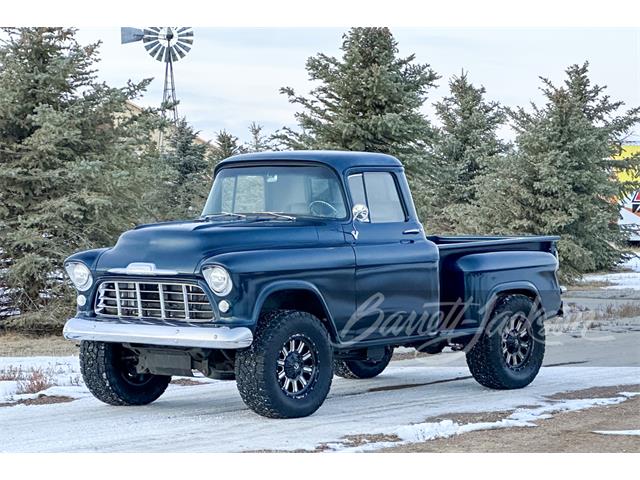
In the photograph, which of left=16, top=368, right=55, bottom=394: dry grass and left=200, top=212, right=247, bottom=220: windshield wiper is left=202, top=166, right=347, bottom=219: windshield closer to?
left=200, top=212, right=247, bottom=220: windshield wiper

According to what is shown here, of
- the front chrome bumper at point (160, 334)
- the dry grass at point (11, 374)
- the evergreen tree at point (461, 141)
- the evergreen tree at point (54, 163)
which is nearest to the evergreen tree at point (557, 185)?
the evergreen tree at point (461, 141)

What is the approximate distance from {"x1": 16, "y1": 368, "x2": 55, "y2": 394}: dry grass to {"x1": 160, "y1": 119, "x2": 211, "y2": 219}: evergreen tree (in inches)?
623

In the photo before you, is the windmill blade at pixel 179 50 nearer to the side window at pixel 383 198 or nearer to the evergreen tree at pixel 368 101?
the evergreen tree at pixel 368 101

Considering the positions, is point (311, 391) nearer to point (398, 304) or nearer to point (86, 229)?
point (398, 304)

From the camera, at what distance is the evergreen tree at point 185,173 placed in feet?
95.7

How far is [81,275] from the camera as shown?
9.84 m

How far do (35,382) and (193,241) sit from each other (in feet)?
10.8

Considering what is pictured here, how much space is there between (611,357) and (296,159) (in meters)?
6.20

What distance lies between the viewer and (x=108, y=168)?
842 inches

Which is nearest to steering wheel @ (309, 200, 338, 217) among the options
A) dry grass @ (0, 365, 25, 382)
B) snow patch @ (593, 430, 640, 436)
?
snow patch @ (593, 430, 640, 436)

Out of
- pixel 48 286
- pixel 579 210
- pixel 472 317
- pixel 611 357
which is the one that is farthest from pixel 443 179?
pixel 472 317

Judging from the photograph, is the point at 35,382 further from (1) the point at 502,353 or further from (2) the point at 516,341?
(2) the point at 516,341

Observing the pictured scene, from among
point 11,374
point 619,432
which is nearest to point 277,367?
point 619,432

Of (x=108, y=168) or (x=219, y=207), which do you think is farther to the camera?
(x=108, y=168)
